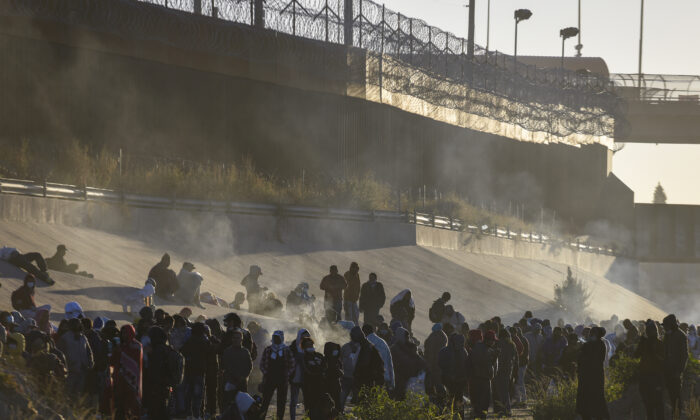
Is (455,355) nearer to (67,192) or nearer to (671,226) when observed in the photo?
(67,192)

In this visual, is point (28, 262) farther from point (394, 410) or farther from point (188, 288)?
point (394, 410)

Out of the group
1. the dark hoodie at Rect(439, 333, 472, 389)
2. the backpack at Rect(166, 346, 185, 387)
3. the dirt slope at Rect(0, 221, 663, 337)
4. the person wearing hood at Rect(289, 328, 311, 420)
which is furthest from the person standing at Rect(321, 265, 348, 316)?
the backpack at Rect(166, 346, 185, 387)

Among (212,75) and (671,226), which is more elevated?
(212,75)

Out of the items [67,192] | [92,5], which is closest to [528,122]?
[92,5]

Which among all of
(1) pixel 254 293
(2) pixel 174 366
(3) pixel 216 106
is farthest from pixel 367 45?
(2) pixel 174 366

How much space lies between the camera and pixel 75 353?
14.1 m

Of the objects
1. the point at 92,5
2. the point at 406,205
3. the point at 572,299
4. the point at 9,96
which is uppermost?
the point at 92,5

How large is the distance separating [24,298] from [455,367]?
7370 mm

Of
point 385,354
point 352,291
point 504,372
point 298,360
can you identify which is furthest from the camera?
point 352,291

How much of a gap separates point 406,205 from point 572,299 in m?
7.41

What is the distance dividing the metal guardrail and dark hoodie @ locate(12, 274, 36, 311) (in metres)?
9.20

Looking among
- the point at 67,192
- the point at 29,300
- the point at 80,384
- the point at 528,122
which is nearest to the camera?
the point at 80,384

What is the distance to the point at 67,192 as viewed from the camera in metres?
30.4

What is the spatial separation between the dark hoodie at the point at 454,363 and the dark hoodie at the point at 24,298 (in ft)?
22.9
